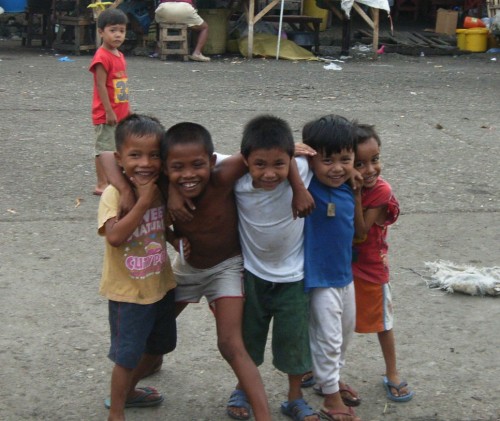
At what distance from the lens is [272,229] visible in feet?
10.4

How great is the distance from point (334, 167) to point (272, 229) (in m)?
A: 0.30

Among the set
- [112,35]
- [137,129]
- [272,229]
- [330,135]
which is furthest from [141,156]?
[112,35]

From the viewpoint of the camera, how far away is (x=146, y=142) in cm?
310

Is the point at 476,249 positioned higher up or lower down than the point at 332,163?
lower down

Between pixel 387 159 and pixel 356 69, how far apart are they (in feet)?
18.7

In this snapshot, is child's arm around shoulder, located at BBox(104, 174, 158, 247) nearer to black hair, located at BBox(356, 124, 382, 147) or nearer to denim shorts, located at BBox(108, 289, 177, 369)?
denim shorts, located at BBox(108, 289, 177, 369)

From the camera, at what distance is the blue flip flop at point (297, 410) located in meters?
3.25

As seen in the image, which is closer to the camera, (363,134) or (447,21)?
(363,134)

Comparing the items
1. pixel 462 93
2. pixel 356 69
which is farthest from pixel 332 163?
pixel 356 69

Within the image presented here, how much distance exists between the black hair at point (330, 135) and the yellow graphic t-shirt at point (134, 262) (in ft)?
1.88

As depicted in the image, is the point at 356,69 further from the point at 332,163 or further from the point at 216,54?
the point at 332,163

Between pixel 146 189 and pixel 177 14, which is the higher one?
pixel 146 189

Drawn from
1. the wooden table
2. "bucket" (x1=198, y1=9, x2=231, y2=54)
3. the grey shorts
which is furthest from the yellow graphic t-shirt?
"bucket" (x1=198, y1=9, x2=231, y2=54)

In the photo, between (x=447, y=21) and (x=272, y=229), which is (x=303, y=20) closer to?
(x=447, y=21)
